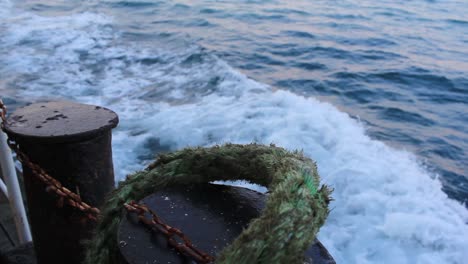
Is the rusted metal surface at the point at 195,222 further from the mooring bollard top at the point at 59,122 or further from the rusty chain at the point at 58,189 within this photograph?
the mooring bollard top at the point at 59,122

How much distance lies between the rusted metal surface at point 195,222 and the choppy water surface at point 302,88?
2982mm

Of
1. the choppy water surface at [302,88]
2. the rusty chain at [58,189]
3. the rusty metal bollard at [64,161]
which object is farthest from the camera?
the choppy water surface at [302,88]

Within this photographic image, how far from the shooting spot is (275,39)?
12.1 m

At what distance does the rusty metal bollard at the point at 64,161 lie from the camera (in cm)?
209

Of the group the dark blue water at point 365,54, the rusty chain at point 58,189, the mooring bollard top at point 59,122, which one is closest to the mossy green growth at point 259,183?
the rusty chain at point 58,189

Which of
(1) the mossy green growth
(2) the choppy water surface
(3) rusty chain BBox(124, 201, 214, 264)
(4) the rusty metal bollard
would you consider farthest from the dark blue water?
(3) rusty chain BBox(124, 201, 214, 264)

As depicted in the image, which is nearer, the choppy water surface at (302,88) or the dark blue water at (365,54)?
the choppy water surface at (302,88)

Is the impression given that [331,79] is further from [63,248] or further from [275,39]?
[63,248]

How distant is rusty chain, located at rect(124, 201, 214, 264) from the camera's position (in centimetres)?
127

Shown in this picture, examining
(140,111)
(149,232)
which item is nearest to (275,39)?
(140,111)

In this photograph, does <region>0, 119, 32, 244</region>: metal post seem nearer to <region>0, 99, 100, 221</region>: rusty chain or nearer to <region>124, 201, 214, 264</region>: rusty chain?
<region>0, 99, 100, 221</region>: rusty chain

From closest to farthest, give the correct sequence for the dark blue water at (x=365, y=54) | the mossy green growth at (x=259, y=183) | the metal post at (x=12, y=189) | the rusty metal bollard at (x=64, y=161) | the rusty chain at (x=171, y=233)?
the mossy green growth at (x=259, y=183) → the rusty chain at (x=171, y=233) → the rusty metal bollard at (x=64, y=161) → the metal post at (x=12, y=189) → the dark blue water at (x=365, y=54)

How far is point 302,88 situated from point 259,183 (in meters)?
7.45

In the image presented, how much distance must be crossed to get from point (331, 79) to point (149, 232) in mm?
8593
